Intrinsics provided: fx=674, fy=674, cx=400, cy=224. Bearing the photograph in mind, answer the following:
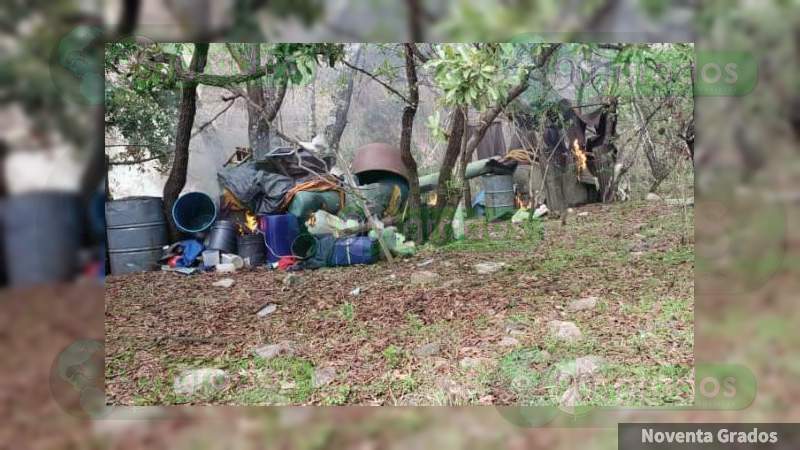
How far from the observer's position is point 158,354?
316 cm

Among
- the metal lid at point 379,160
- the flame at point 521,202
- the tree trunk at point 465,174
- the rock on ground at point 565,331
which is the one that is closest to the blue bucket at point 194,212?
the metal lid at point 379,160

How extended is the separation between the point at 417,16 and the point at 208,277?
1727 millimetres

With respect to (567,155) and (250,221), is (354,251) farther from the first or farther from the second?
(567,155)

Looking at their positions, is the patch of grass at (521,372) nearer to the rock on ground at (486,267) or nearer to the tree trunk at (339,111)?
the rock on ground at (486,267)

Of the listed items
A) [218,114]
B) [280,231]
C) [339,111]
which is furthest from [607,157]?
[218,114]

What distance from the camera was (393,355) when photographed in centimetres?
322

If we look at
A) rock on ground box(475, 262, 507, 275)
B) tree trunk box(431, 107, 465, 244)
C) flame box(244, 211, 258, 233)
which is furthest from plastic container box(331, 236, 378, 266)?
rock on ground box(475, 262, 507, 275)

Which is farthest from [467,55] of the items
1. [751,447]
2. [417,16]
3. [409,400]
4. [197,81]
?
[751,447]

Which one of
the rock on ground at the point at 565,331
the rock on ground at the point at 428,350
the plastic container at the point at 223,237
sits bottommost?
the rock on ground at the point at 428,350

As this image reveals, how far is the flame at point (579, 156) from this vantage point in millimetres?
3490

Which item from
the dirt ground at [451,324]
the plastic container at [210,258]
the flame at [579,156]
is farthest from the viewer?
the flame at [579,156]

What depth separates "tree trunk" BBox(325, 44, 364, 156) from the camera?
→ 129 inches

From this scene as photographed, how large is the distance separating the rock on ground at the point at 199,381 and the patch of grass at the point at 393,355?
744 mm

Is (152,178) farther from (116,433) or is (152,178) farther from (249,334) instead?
(116,433)
